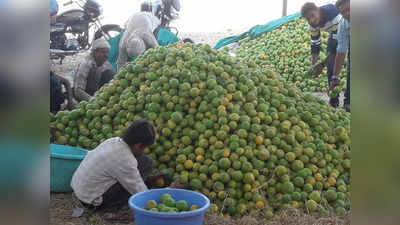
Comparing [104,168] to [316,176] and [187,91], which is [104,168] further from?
[316,176]

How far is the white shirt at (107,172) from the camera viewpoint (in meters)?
2.94

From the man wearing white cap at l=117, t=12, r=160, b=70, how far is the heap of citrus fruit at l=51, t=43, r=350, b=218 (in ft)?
5.18

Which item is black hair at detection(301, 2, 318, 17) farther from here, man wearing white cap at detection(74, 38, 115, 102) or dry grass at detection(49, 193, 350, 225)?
dry grass at detection(49, 193, 350, 225)

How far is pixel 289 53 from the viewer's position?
7.04 meters

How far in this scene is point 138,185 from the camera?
2947 millimetres

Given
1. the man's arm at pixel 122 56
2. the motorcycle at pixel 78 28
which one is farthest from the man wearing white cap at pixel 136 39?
the motorcycle at pixel 78 28

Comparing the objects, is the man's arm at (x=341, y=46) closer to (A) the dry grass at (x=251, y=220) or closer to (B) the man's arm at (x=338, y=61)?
(B) the man's arm at (x=338, y=61)

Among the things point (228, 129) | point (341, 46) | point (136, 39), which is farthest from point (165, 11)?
point (228, 129)

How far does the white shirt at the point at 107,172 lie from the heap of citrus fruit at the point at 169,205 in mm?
294

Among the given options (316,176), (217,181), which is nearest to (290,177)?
(316,176)

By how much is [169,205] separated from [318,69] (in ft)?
12.9
